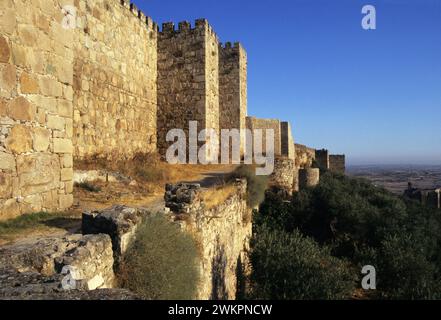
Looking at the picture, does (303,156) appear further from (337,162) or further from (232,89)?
(232,89)

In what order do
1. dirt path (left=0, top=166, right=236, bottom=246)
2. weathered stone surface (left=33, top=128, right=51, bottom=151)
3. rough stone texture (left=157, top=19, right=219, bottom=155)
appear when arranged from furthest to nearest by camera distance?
rough stone texture (left=157, top=19, right=219, bottom=155) < weathered stone surface (left=33, top=128, right=51, bottom=151) < dirt path (left=0, top=166, right=236, bottom=246)

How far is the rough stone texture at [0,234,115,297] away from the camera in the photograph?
8.64 ft

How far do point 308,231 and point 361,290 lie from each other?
369cm

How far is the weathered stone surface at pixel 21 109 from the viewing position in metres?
4.57

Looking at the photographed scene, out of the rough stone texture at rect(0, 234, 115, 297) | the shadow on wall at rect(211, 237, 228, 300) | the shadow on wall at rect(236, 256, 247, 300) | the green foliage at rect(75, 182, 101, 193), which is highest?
the green foliage at rect(75, 182, 101, 193)

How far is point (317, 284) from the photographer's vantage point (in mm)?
7844

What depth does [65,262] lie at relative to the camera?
9.85 ft

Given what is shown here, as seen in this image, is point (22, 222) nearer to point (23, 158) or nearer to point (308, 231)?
point (23, 158)

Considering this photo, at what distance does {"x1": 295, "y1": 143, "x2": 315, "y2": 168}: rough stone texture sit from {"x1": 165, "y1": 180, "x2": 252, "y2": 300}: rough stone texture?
15.4 meters

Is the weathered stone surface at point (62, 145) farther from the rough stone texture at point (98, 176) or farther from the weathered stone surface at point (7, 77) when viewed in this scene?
the rough stone texture at point (98, 176)

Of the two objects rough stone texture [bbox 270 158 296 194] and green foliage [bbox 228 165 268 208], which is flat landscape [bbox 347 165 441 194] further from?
green foliage [bbox 228 165 268 208]

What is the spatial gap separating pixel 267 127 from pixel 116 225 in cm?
1691

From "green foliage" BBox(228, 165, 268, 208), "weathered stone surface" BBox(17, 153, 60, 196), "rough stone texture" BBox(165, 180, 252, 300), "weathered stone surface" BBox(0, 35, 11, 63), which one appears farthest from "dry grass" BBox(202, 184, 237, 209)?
"weathered stone surface" BBox(0, 35, 11, 63)

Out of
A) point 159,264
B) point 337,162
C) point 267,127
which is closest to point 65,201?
point 159,264
